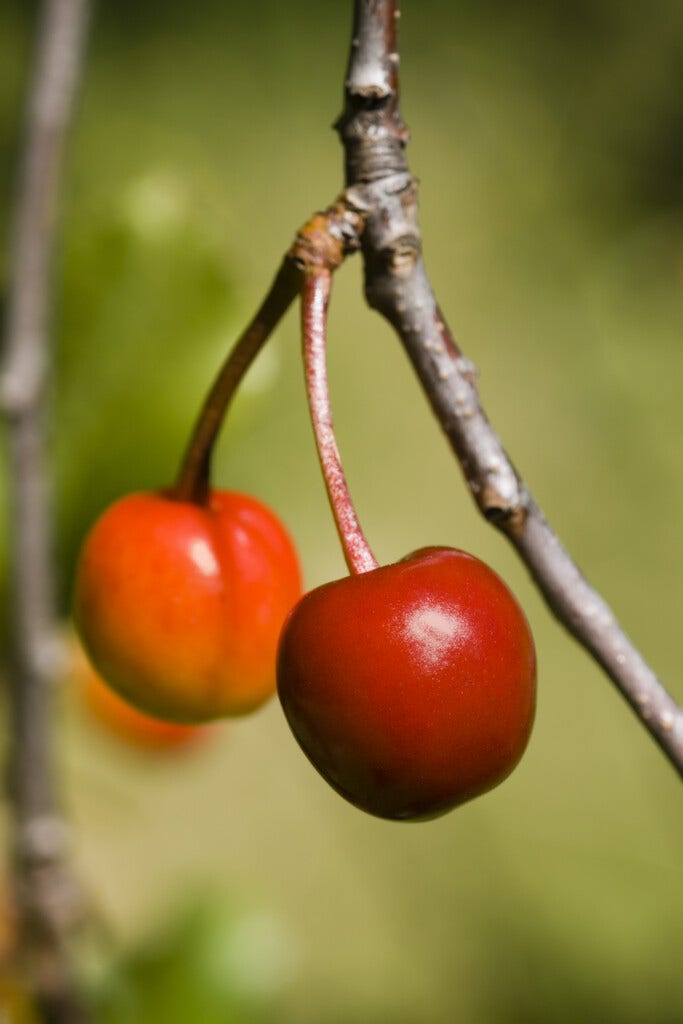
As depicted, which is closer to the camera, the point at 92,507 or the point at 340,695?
the point at 340,695

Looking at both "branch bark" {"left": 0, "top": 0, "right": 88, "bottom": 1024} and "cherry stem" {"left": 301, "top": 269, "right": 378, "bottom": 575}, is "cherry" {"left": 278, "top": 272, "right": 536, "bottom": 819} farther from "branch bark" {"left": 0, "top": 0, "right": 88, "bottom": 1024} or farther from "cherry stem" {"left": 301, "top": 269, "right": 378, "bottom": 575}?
"branch bark" {"left": 0, "top": 0, "right": 88, "bottom": 1024}

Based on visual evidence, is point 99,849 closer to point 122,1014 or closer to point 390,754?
point 122,1014

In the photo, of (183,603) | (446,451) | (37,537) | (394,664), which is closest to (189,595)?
(183,603)

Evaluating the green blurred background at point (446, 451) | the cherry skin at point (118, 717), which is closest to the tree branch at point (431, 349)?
the cherry skin at point (118, 717)

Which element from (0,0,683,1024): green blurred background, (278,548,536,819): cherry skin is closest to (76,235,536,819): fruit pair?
(278,548,536,819): cherry skin

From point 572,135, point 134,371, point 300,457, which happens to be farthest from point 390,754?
point 572,135

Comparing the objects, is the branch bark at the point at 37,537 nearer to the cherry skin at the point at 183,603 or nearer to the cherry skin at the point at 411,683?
the cherry skin at the point at 183,603
